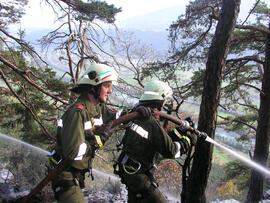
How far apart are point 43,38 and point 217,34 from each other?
364 inches

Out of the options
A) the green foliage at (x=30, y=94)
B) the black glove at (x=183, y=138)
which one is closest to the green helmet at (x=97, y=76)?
the black glove at (x=183, y=138)

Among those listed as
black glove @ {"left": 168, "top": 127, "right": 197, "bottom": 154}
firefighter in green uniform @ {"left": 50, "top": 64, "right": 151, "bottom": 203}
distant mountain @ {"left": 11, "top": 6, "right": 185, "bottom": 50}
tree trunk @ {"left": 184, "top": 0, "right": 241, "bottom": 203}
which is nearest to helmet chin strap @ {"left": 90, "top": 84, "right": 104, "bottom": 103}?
firefighter in green uniform @ {"left": 50, "top": 64, "right": 151, "bottom": 203}

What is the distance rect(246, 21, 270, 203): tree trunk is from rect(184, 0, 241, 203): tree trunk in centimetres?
345

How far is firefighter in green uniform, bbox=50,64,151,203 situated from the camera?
2.32 meters

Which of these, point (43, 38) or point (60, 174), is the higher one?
point (43, 38)

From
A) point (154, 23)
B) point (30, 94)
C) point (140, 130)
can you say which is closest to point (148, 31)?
point (154, 23)

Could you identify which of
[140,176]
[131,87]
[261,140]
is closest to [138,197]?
[140,176]

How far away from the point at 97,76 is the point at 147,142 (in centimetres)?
116

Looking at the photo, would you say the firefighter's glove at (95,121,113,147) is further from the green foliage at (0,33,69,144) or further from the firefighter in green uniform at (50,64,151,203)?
the green foliage at (0,33,69,144)

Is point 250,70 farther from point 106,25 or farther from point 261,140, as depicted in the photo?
point 106,25

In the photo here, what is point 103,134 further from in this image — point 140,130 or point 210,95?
point 210,95

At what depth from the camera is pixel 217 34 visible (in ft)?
13.4

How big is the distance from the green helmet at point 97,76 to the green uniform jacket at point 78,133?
0.70ft

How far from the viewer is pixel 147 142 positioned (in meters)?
2.99
